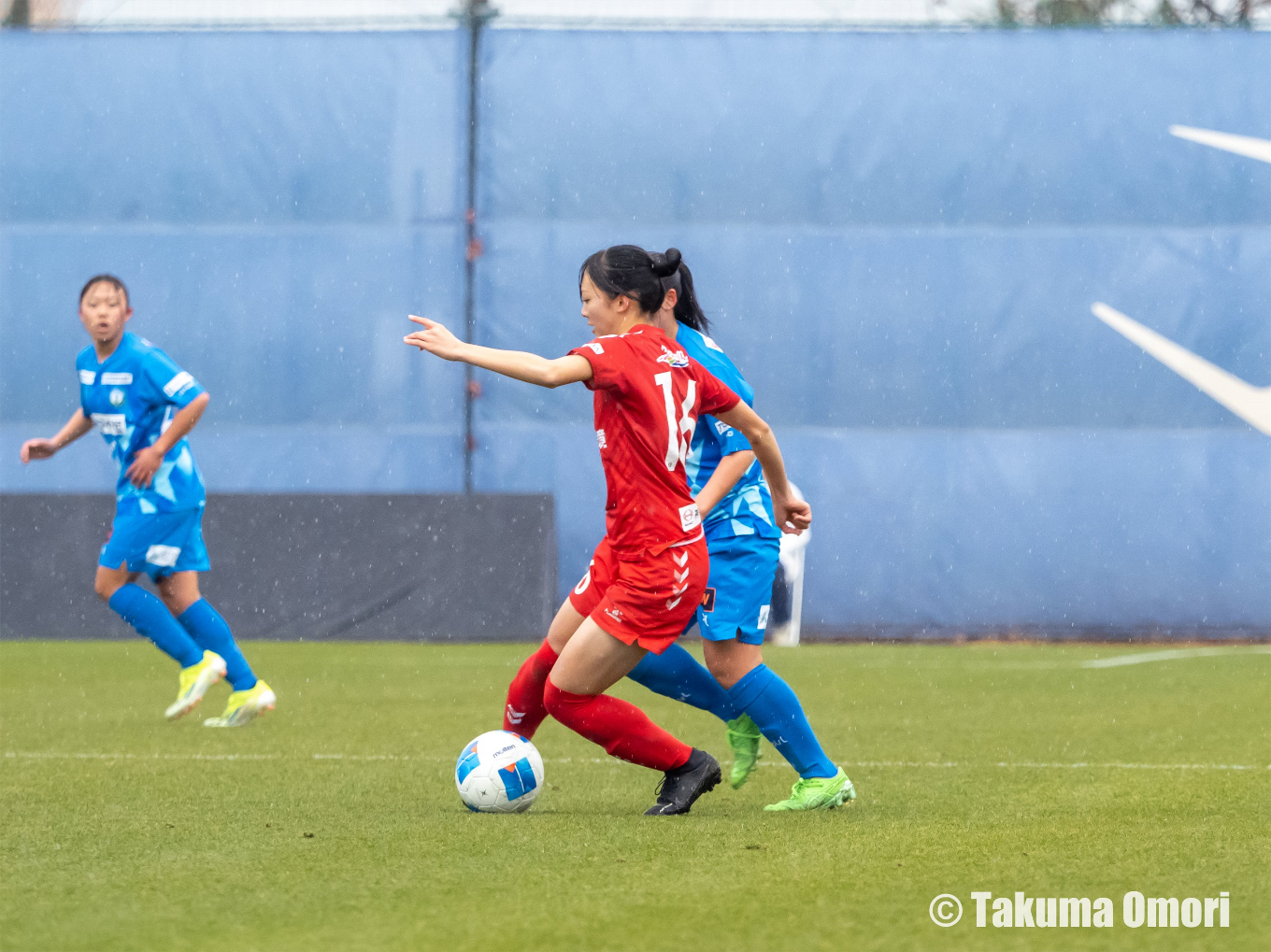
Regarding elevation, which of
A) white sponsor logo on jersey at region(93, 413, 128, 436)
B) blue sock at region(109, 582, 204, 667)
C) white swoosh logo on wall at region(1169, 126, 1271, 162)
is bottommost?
blue sock at region(109, 582, 204, 667)

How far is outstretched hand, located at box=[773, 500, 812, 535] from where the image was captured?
4715 millimetres

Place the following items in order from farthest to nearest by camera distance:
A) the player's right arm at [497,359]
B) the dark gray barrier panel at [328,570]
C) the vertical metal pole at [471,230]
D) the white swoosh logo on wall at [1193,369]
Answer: the vertical metal pole at [471,230] < the white swoosh logo on wall at [1193,369] < the dark gray barrier panel at [328,570] < the player's right arm at [497,359]

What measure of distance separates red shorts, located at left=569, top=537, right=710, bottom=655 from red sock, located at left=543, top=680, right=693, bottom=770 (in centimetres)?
26

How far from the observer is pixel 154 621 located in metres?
7.25

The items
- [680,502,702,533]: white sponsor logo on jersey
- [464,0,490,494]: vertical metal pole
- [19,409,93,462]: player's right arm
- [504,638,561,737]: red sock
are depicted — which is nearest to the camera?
[680,502,702,533]: white sponsor logo on jersey

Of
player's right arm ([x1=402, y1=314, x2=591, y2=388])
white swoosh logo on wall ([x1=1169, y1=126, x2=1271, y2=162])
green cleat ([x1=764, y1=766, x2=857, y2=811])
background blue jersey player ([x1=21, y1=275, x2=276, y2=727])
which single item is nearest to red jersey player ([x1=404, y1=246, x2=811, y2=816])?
player's right arm ([x1=402, y1=314, x2=591, y2=388])

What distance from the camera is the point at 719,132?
13336 millimetres

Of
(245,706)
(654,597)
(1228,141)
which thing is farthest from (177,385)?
(1228,141)

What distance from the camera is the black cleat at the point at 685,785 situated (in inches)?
183

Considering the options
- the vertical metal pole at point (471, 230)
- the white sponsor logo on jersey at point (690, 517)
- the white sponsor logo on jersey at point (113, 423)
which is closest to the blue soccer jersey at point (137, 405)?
the white sponsor logo on jersey at point (113, 423)

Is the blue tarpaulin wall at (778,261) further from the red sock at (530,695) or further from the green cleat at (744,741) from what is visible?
the red sock at (530,695)

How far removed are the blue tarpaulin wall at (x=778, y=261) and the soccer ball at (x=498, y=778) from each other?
8236 mm

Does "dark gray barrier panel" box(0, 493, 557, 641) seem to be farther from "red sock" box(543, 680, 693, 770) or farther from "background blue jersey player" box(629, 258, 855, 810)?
"red sock" box(543, 680, 693, 770)

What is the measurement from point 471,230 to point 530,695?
29.1 feet
